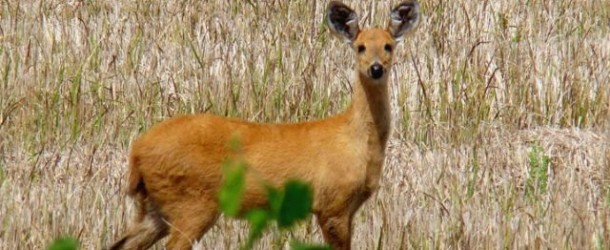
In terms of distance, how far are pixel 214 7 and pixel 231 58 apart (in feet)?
4.66

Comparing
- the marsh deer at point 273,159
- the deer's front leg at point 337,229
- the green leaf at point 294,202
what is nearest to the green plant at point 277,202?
the green leaf at point 294,202

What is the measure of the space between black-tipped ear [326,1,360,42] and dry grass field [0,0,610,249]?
889 mm

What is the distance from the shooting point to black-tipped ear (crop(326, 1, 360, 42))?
6.92 meters

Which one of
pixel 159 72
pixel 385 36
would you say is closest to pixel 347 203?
pixel 385 36

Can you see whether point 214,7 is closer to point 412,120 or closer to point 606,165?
point 412,120

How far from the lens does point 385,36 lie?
264 inches

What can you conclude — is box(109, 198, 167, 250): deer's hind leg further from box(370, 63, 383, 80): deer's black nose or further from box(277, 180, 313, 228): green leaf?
box(277, 180, 313, 228): green leaf

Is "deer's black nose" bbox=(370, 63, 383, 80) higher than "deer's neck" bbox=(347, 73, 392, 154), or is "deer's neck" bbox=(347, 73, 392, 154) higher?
"deer's black nose" bbox=(370, 63, 383, 80)

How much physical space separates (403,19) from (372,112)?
61 cm

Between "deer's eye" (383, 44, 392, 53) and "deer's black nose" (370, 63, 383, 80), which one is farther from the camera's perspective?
"deer's eye" (383, 44, 392, 53)

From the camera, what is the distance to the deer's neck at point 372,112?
669 cm

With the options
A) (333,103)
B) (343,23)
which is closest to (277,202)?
(343,23)

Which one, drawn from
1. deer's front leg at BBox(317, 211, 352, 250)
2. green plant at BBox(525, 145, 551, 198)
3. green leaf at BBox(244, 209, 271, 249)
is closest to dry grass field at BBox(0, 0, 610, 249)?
green plant at BBox(525, 145, 551, 198)

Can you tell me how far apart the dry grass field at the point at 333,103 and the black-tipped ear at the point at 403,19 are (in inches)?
33.9
